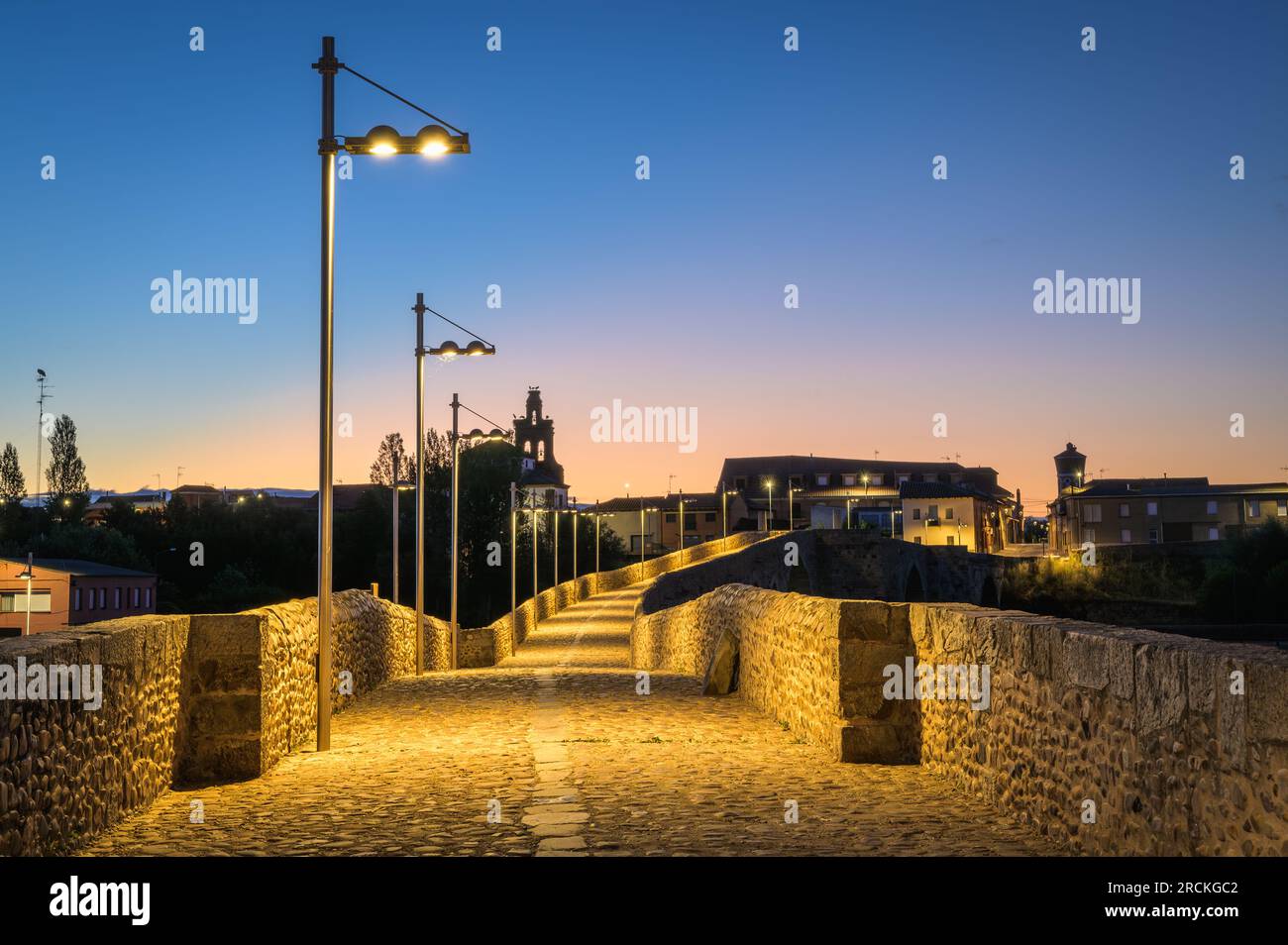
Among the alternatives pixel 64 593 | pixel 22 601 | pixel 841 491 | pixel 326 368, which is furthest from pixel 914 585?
pixel 326 368

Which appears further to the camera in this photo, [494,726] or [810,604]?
[494,726]

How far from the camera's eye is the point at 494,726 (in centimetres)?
1275

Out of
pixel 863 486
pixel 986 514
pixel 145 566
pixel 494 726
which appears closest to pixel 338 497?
pixel 145 566

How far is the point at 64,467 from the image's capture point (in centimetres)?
9850

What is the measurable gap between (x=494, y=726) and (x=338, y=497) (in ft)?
421

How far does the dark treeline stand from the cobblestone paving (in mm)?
74652

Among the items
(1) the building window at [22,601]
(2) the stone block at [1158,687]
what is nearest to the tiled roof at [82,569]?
(1) the building window at [22,601]

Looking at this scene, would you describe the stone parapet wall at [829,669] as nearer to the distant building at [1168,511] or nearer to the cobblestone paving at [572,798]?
the cobblestone paving at [572,798]

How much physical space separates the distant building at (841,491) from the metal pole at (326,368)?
107 metres

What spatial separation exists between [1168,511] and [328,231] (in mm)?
106375

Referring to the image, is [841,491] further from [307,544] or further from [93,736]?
[93,736]

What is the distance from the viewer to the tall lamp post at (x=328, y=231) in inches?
420
